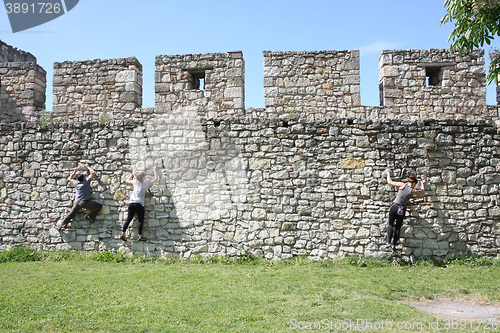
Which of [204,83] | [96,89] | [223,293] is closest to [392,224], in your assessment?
[223,293]

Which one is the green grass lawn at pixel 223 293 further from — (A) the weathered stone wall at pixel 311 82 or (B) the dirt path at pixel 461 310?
(A) the weathered stone wall at pixel 311 82

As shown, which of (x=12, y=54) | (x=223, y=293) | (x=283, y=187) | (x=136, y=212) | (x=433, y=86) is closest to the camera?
(x=223, y=293)

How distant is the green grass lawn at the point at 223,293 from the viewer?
14.9ft

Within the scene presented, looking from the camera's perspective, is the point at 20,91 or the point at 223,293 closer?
the point at 223,293

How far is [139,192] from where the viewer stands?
7.78 metres

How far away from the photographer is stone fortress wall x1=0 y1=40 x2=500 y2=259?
298 inches

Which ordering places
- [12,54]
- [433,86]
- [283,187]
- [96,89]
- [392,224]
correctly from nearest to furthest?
[392,224]
[283,187]
[433,86]
[96,89]
[12,54]

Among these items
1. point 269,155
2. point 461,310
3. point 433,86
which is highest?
point 433,86

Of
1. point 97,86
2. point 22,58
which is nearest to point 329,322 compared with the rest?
point 97,86

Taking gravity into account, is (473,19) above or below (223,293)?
above

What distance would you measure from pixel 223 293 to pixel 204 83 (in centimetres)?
456

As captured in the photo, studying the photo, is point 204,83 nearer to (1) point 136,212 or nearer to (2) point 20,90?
(1) point 136,212

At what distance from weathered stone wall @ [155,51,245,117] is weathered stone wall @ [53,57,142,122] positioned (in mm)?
588

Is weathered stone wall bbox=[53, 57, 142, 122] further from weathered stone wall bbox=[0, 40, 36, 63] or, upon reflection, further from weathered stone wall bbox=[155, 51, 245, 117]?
weathered stone wall bbox=[0, 40, 36, 63]
